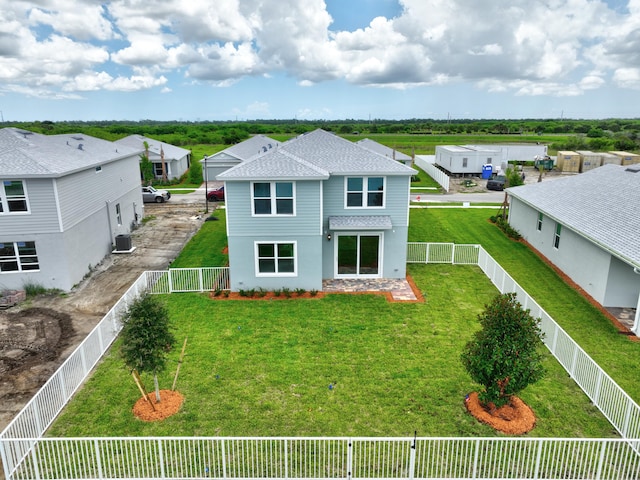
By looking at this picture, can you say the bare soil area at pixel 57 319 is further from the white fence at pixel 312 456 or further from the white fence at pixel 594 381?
the white fence at pixel 594 381

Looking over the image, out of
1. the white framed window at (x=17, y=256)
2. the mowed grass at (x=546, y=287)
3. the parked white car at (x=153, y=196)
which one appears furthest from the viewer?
the parked white car at (x=153, y=196)

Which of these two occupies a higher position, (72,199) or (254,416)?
(72,199)

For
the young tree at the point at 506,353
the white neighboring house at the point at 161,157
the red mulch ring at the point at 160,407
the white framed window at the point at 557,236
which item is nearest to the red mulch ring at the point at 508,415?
the young tree at the point at 506,353

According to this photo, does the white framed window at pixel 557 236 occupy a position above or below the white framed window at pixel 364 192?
below

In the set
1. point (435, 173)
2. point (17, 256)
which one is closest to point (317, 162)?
point (17, 256)

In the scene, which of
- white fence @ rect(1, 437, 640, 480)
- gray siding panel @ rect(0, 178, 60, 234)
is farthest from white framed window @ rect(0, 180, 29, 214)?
white fence @ rect(1, 437, 640, 480)

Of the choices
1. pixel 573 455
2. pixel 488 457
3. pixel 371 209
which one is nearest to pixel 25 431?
pixel 488 457

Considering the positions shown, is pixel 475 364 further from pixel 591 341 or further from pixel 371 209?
pixel 371 209

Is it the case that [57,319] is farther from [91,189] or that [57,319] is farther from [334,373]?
[334,373]
